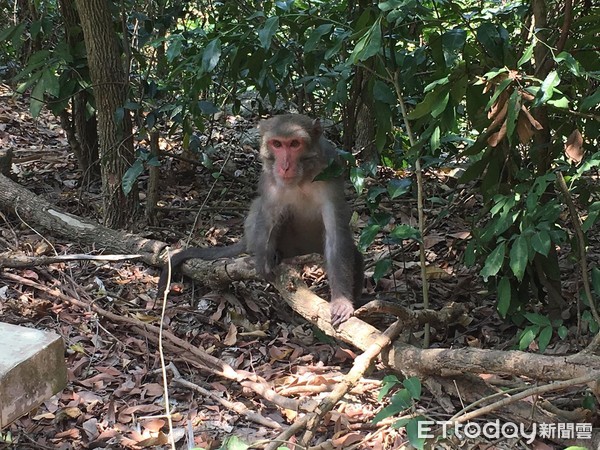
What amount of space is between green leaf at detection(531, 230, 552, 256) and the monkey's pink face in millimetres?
1886

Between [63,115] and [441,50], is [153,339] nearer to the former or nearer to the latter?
[441,50]

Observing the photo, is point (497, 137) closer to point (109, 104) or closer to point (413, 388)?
point (413, 388)

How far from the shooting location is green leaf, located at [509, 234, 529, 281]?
11.4 ft

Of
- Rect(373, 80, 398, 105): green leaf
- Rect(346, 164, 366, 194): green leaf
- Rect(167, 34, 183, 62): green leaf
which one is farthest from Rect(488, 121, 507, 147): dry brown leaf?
Rect(167, 34, 183, 62): green leaf

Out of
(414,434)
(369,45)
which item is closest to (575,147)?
(369,45)

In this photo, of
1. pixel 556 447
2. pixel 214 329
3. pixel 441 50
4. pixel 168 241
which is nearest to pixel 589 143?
pixel 441 50

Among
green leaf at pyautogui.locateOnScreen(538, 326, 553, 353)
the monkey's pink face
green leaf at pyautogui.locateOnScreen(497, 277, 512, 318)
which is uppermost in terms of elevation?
the monkey's pink face

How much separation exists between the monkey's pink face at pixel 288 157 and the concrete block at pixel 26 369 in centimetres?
231

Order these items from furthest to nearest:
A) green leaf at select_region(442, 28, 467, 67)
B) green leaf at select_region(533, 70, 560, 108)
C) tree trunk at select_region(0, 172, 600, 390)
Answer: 1. green leaf at select_region(442, 28, 467, 67)
2. green leaf at select_region(533, 70, 560, 108)
3. tree trunk at select_region(0, 172, 600, 390)

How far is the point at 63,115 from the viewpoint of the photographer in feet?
22.9

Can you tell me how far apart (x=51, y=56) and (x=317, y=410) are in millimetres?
4716

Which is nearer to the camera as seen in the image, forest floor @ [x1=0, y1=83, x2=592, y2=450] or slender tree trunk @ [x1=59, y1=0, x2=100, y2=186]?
forest floor @ [x1=0, y1=83, x2=592, y2=450]

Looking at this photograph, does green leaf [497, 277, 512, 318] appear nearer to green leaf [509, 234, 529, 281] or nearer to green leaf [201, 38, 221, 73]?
green leaf [509, 234, 529, 281]

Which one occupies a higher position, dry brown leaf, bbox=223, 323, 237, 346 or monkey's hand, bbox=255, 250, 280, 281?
monkey's hand, bbox=255, 250, 280, 281
